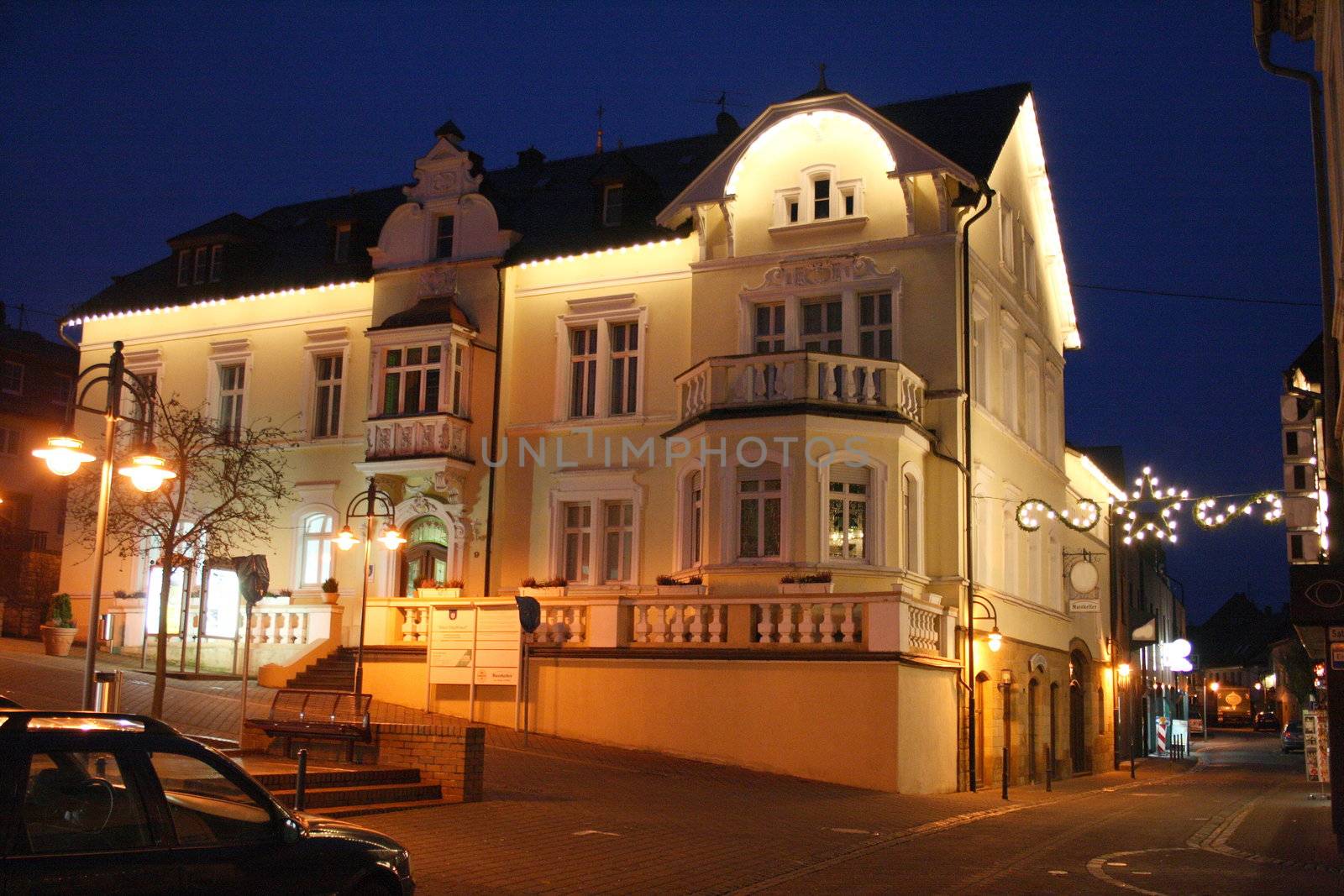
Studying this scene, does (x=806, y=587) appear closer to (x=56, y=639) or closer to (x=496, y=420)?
(x=496, y=420)

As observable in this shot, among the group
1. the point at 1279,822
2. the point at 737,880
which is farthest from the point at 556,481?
the point at 737,880

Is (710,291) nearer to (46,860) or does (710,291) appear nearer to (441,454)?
(441,454)

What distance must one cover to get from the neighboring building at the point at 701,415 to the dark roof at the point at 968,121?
92 mm

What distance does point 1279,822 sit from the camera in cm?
1884

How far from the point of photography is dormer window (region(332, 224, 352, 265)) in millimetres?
32125

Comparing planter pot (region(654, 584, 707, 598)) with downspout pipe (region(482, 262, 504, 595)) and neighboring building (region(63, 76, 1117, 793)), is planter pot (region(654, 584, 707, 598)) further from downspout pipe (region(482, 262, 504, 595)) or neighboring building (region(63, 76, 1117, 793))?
downspout pipe (region(482, 262, 504, 595))

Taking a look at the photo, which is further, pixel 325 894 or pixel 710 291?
pixel 710 291

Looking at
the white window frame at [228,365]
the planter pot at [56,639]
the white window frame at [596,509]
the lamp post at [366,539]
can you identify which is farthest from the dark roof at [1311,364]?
the planter pot at [56,639]

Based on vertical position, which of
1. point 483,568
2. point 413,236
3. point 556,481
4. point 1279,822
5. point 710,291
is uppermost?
point 413,236

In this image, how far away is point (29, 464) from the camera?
52.2 metres

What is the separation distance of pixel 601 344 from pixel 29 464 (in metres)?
33.0

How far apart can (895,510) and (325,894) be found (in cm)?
1781

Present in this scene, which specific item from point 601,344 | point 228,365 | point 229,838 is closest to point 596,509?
point 601,344

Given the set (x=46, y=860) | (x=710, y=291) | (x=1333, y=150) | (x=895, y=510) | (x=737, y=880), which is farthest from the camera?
(x=710, y=291)
